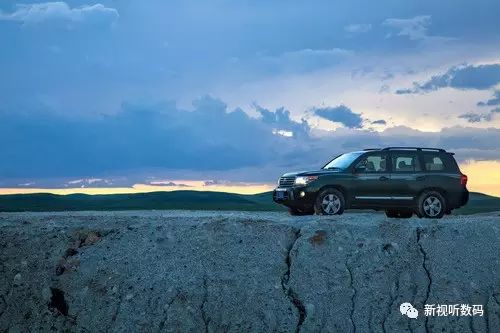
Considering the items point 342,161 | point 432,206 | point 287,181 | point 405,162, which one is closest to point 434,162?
point 405,162

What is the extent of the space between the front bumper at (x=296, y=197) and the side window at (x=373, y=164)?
152 cm

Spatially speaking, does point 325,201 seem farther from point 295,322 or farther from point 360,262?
point 295,322

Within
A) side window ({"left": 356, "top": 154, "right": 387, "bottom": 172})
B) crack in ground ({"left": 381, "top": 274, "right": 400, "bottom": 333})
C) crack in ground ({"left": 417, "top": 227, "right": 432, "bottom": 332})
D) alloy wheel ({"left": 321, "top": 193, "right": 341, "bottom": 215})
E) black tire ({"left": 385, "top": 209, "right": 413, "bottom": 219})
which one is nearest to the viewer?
crack in ground ({"left": 381, "top": 274, "right": 400, "bottom": 333})

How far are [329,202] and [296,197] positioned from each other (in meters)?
0.85

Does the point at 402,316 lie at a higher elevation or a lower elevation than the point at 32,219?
lower

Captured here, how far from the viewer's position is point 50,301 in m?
12.9

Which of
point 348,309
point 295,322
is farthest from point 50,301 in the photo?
point 348,309

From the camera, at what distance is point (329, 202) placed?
17469 millimetres

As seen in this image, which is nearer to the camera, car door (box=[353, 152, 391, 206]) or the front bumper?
the front bumper

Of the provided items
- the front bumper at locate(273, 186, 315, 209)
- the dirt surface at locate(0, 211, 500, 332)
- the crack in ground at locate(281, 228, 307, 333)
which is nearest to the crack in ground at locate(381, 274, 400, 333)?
the dirt surface at locate(0, 211, 500, 332)

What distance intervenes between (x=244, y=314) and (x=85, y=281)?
3.09m

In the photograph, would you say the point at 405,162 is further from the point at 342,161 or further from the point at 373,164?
the point at 342,161

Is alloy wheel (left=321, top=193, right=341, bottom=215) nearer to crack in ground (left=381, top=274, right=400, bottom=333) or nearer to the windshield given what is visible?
the windshield

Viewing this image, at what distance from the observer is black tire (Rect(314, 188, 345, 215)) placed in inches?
687
